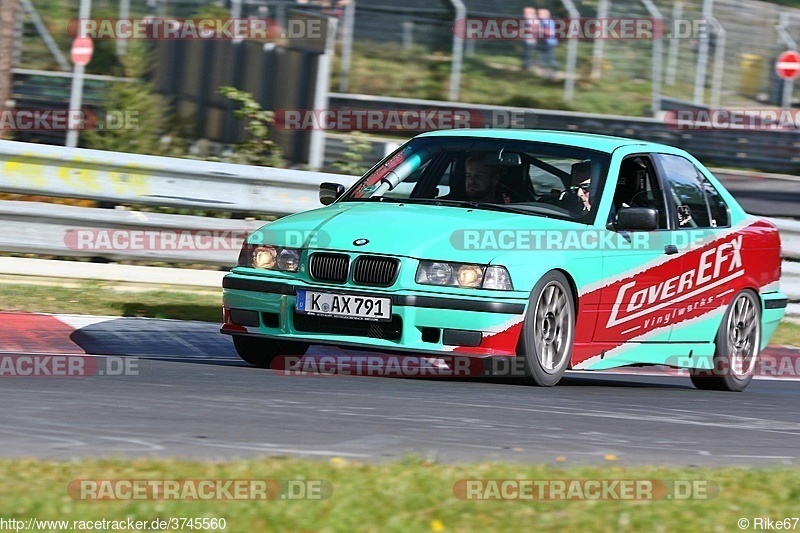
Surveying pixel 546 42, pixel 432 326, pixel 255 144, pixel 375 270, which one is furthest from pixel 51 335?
pixel 546 42

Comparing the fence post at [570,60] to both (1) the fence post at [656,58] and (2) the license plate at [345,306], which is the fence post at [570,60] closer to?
(1) the fence post at [656,58]

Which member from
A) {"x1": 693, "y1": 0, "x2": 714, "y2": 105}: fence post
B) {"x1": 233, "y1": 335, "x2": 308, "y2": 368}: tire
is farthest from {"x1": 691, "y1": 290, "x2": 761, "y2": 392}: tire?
{"x1": 693, "y1": 0, "x2": 714, "y2": 105}: fence post

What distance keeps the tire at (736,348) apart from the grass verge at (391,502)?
14.3 ft

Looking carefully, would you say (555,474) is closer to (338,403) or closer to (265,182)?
(338,403)

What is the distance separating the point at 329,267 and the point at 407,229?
0.48 metres

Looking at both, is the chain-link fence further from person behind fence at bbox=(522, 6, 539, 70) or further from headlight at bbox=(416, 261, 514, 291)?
headlight at bbox=(416, 261, 514, 291)

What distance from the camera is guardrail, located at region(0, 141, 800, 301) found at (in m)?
11.4

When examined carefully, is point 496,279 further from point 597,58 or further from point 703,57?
point 703,57

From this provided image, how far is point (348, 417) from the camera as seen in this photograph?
632cm

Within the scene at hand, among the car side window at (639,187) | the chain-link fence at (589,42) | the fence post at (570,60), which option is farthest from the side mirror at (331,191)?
the fence post at (570,60)

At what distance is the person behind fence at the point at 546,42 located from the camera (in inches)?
864

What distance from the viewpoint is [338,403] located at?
674cm

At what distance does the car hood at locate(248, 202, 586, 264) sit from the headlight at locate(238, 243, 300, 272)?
4 centimetres

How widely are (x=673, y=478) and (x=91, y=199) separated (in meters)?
7.37
